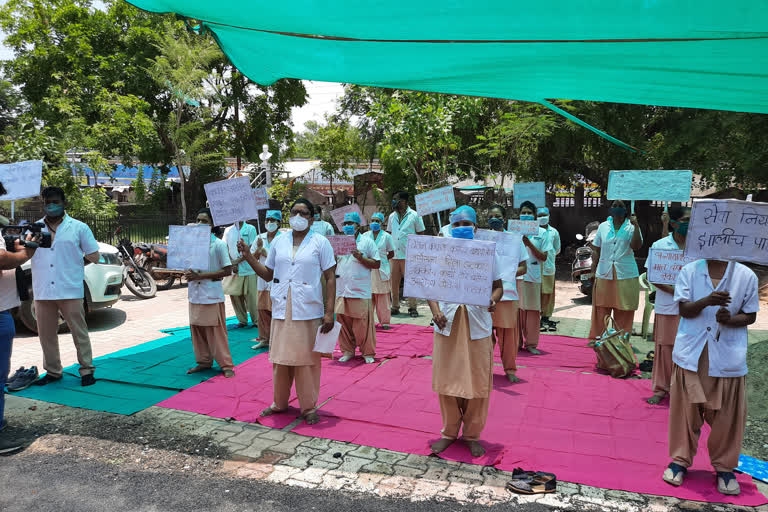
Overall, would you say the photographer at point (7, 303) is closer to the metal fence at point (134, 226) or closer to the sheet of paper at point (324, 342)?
the sheet of paper at point (324, 342)

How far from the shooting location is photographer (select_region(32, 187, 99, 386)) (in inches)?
229

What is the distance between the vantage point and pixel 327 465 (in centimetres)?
421

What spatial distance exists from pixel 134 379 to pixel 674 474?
5374mm

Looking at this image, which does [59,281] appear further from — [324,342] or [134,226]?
[134,226]

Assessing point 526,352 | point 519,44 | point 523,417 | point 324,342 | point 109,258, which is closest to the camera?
point 519,44

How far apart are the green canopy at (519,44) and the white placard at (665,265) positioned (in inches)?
59.1

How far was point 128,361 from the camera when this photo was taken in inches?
268

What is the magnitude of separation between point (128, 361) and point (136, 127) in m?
14.9

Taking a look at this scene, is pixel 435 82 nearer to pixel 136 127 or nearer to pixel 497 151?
pixel 497 151

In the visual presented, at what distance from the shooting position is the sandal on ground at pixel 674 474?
3.83 m

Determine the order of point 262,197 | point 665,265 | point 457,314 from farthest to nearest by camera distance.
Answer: point 262,197
point 665,265
point 457,314

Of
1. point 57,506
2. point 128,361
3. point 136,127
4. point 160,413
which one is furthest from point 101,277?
point 136,127

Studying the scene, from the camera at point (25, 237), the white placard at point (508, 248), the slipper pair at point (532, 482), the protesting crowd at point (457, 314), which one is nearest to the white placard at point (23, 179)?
the protesting crowd at point (457, 314)

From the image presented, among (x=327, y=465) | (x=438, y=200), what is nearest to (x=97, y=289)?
(x=438, y=200)
